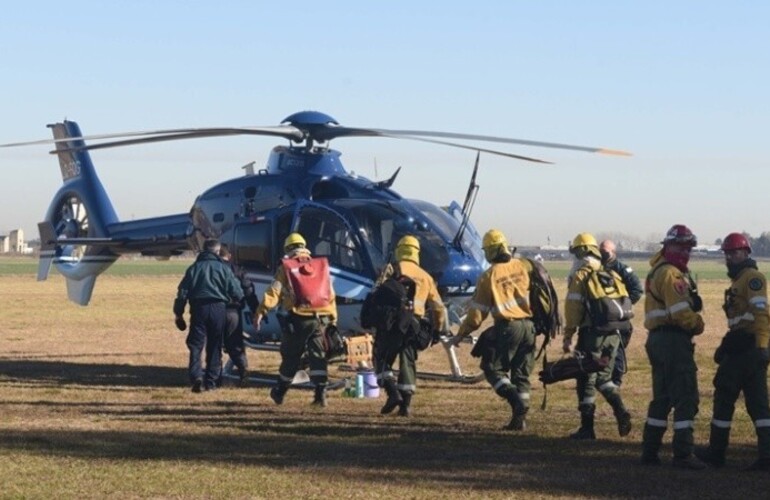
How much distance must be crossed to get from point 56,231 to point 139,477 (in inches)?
517

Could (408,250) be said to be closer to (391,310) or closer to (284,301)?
(391,310)

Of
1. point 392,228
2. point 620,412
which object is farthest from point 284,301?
point 620,412

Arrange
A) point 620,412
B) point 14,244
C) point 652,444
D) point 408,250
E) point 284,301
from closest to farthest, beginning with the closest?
point 652,444 → point 620,412 → point 408,250 → point 284,301 → point 14,244

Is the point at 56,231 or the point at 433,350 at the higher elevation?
the point at 56,231

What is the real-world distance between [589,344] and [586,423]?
673 millimetres

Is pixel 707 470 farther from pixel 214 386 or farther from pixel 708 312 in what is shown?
pixel 708 312

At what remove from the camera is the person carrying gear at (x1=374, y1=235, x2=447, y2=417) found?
13.3 metres

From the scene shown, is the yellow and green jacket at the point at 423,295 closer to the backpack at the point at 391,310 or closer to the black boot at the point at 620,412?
the backpack at the point at 391,310

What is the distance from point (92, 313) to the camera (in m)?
35.8

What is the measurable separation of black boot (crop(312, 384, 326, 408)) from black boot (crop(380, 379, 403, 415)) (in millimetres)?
847

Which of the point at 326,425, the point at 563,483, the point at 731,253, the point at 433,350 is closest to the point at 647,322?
the point at 731,253

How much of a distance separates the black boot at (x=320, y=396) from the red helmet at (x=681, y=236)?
16.4 feet

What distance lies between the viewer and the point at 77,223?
22.0 m

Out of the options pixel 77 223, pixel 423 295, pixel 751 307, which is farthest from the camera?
pixel 77 223
